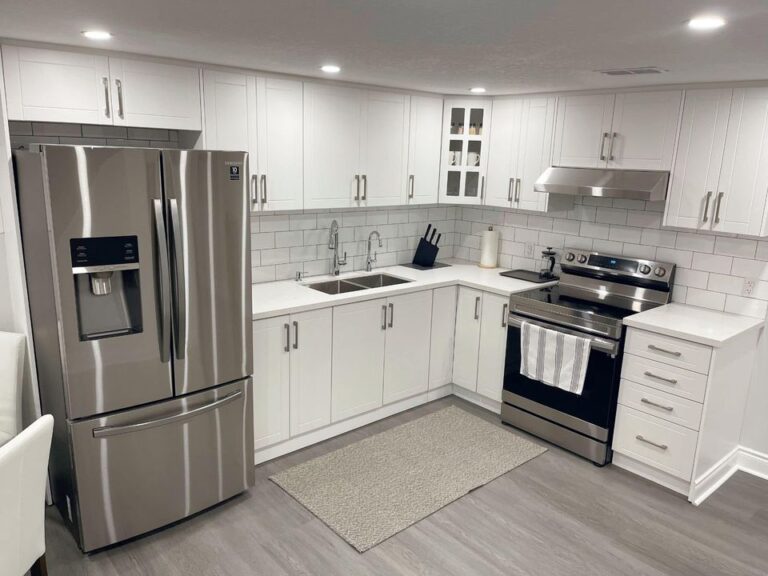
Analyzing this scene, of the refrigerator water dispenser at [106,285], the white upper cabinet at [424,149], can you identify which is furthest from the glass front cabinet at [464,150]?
the refrigerator water dispenser at [106,285]

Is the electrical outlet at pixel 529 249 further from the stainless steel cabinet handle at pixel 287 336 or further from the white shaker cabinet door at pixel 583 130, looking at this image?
the stainless steel cabinet handle at pixel 287 336

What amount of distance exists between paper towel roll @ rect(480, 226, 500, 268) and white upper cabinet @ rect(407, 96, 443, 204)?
1.76 feet

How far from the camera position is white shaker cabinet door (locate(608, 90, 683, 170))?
11.2 feet

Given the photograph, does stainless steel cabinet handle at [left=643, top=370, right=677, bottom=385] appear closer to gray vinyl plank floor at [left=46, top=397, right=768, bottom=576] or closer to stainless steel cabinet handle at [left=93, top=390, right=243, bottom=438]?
gray vinyl plank floor at [left=46, top=397, right=768, bottom=576]

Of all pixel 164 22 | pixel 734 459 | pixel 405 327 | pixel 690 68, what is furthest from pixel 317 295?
pixel 734 459

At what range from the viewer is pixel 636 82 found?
10.9 ft

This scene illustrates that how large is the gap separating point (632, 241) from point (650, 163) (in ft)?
1.94

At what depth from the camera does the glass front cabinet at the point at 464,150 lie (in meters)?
4.37

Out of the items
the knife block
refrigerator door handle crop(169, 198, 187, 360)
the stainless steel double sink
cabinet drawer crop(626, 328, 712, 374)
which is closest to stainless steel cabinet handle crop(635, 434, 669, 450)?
cabinet drawer crop(626, 328, 712, 374)

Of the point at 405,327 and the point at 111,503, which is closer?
the point at 111,503

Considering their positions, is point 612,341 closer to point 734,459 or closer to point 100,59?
point 734,459

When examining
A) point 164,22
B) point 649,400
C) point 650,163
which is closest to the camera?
point 164,22

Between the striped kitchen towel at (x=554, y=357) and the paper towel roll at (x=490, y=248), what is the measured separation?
1.01 m

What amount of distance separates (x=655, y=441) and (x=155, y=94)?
3.32 m
